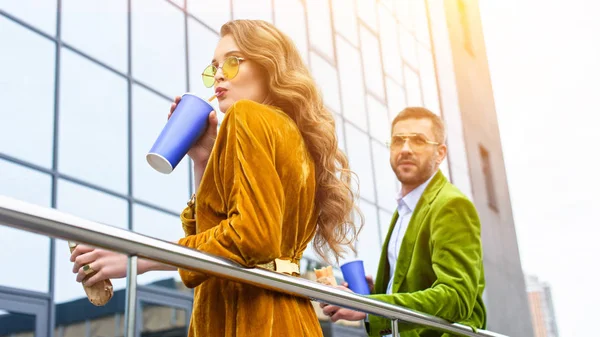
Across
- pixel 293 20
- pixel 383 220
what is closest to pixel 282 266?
pixel 293 20

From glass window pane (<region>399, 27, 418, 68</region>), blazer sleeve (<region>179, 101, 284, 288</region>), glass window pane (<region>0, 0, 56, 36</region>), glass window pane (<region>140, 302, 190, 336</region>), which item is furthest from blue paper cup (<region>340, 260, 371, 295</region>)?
glass window pane (<region>399, 27, 418, 68</region>)

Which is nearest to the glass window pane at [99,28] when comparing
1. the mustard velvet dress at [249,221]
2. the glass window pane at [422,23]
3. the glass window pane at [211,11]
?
the glass window pane at [211,11]

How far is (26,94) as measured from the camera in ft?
20.1

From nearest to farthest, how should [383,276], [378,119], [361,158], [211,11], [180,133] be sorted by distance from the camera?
1. [180,133]
2. [383,276]
3. [211,11]
4. [361,158]
5. [378,119]

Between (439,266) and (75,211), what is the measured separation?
443cm

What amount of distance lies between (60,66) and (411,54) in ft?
24.0

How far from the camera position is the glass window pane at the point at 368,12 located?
1134cm

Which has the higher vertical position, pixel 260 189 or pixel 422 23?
pixel 422 23

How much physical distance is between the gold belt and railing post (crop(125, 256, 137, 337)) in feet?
1.03

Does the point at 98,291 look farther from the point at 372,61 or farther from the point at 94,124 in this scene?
the point at 372,61

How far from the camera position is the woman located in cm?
164

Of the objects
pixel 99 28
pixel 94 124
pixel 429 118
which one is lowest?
pixel 429 118

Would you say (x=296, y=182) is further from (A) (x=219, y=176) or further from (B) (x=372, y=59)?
(B) (x=372, y=59)

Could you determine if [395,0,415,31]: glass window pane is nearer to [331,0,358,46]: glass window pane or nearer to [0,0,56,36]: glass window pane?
[331,0,358,46]: glass window pane
